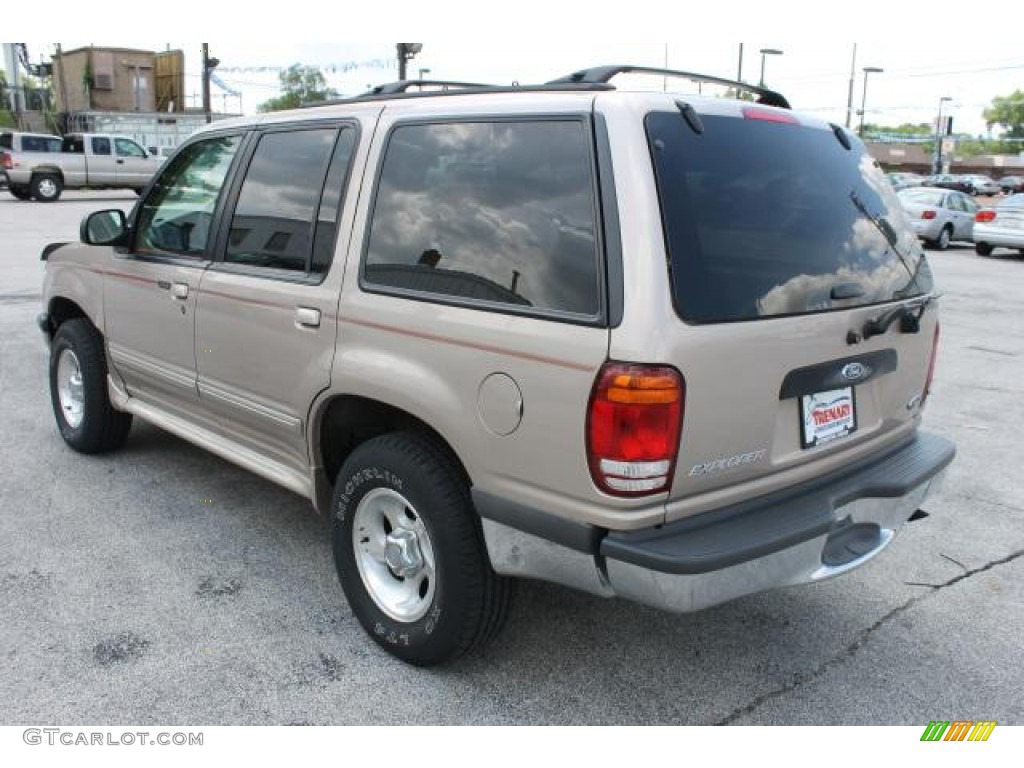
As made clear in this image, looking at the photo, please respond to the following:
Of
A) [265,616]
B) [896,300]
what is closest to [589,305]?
[896,300]

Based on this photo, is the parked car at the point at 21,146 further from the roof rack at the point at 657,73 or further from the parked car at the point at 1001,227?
the roof rack at the point at 657,73

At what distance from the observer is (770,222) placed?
2730 millimetres

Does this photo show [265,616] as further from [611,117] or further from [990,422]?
[990,422]

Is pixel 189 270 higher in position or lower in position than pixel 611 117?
lower

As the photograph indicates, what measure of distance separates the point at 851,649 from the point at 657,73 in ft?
7.20

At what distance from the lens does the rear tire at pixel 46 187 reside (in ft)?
84.9

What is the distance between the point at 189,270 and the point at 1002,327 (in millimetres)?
9760

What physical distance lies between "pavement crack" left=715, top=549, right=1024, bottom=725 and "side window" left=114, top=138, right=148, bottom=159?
28.3 metres

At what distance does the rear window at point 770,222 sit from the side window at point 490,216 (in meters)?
0.26

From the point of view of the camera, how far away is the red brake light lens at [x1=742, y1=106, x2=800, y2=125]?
2840 millimetres

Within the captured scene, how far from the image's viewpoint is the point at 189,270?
13.0 feet

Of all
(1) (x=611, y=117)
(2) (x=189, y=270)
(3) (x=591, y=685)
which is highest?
(1) (x=611, y=117)

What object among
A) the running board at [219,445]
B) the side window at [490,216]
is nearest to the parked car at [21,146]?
the running board at [219,445]

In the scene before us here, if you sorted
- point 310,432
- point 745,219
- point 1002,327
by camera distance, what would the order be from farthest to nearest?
point 1002,327, point 310,432, point 745,219
